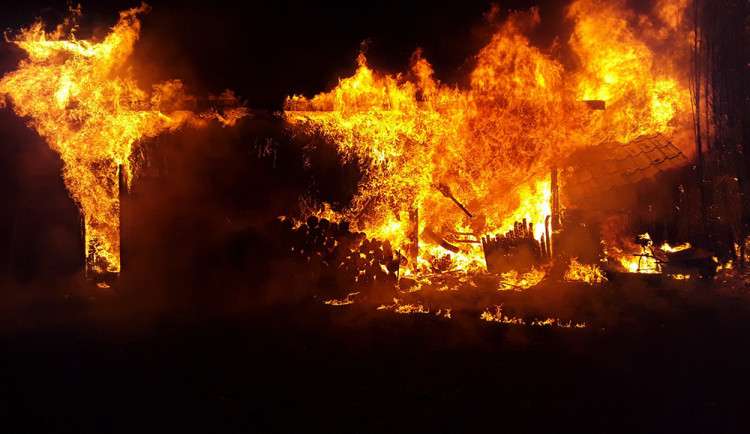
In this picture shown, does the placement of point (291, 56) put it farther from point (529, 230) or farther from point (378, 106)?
point (529, 230)

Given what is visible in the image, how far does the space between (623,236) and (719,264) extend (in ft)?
6.13

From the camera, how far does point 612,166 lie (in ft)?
28.4

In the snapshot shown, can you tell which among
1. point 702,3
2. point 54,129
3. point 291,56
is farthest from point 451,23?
point 54,129

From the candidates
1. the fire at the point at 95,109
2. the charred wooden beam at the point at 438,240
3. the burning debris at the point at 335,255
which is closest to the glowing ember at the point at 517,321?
the burning debris at the point at 335,255

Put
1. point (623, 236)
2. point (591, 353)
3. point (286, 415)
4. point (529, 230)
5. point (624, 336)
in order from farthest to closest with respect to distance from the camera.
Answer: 1. point (623, 236)
2. point (529, 230)
3. point (624, 336)
4. point (591, 353)
5. point (286, 415)

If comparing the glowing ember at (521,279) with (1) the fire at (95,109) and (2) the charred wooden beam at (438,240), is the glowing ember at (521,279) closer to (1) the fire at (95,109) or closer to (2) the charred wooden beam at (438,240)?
(2) the charred wooden beam at (438,240)

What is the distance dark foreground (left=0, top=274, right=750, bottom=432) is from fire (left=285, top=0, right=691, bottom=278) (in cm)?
211

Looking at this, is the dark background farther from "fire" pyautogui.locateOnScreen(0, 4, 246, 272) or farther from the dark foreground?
"fire" pyautogui.locateOnScreen(0, 4, 246, 272)

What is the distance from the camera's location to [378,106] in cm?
743

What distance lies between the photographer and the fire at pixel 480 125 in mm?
7516

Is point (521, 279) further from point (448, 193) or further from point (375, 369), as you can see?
point (375, 369)

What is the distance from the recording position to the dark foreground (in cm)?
385

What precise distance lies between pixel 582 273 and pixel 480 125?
122 inches

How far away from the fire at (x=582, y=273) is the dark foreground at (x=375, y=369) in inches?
27.1
